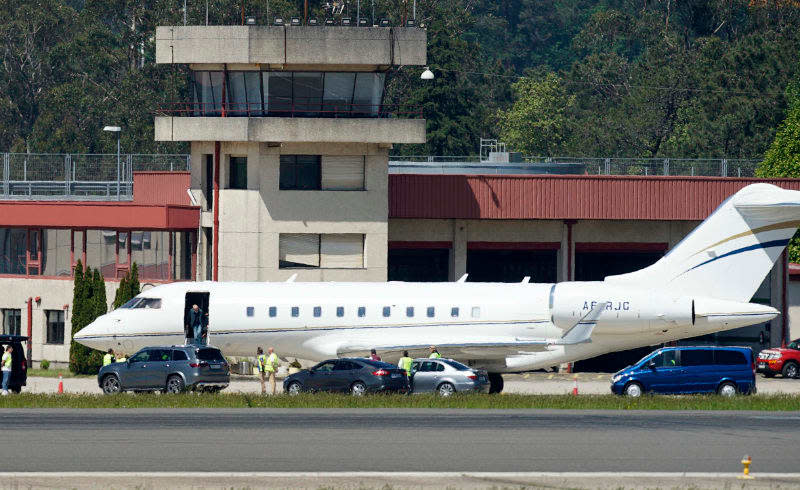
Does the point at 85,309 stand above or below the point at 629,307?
below

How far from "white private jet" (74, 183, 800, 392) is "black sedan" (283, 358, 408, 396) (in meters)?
3.98

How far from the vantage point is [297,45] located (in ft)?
187

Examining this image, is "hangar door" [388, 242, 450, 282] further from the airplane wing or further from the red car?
the airplane wing

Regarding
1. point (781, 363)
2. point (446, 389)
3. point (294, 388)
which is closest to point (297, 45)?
point (294, 388)

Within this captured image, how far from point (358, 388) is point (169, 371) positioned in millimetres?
6372

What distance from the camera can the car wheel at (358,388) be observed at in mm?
43406

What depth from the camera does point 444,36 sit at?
4658 inches

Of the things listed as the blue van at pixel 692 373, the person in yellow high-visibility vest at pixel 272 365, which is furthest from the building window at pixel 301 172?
the blue van at pixel 692 373

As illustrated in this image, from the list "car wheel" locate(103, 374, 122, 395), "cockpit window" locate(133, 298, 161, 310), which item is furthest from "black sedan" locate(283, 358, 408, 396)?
"cockpit window" locate(133, 298, 161, 310)

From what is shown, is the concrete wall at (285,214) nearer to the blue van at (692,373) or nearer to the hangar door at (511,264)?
the hangar door at (511,264)

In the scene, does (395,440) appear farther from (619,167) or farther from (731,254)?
(619,167)

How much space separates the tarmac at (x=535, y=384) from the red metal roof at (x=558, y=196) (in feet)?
24.0

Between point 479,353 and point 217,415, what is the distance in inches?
502

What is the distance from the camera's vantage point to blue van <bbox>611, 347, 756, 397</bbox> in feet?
151
